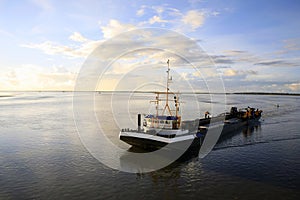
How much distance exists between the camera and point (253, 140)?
37.1 m

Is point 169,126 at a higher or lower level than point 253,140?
higher

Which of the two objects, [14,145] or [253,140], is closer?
[14,145]

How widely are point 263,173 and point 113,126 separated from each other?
3005cm

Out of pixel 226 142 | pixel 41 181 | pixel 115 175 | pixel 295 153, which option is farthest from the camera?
pixel 226 142

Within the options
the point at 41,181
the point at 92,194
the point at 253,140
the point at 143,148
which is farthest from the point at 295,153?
the point at 41,181

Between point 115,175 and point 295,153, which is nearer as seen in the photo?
point 115,175

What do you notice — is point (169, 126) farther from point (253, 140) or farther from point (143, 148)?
point (253, 140)

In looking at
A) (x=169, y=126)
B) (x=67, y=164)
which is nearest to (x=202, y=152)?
(x=169, y=126)

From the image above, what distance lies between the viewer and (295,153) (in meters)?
28.6

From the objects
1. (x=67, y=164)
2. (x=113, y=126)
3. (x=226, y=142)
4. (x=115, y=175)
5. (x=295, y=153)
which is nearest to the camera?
(x=115, y=175)

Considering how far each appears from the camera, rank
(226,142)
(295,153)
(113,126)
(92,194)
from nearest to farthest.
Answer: (92,194) < (295,153) < (226,142) < (113,126)

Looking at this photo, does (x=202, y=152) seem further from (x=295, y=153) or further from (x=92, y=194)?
(x=92, y=194)

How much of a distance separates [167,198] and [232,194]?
Result: 5.13 m

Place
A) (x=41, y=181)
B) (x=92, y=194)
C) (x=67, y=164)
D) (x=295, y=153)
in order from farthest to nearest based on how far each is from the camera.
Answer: (x=295, y=153) < (x=67, y=164) < (x=41, y=181) < (x=92, y=194)
